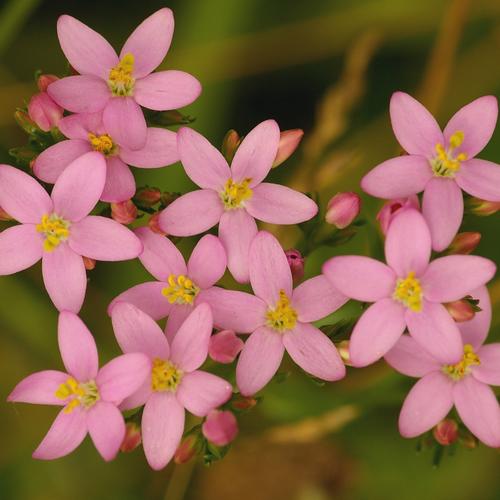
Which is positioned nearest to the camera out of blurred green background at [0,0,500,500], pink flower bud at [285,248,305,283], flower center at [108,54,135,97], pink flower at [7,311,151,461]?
pink flower at [7,311,151,461]

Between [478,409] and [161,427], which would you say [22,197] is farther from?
[478,409]

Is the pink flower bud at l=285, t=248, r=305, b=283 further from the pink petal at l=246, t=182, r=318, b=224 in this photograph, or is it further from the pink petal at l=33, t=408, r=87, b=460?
the pink petal at l=33, t=408, r=87, b=460

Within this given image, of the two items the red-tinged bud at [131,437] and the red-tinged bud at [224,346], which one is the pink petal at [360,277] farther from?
the red-tinged bud at [131,437]

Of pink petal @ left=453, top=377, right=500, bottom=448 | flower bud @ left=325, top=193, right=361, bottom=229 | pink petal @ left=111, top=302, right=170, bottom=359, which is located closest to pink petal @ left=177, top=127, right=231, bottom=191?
flower bud @ left=325, top=193, right=361, bottom=229

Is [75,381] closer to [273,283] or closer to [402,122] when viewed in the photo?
[273,283]

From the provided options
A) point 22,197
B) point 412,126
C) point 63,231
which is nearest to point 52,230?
point 63,231

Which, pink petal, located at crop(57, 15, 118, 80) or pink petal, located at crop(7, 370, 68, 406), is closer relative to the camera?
pink petal, located at crop(7, 370, 68, 406)

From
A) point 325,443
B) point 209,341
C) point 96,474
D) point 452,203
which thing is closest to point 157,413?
point 209,341

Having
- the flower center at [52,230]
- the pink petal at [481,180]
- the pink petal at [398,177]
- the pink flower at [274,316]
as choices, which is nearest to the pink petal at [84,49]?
the flower center at [52,230]
